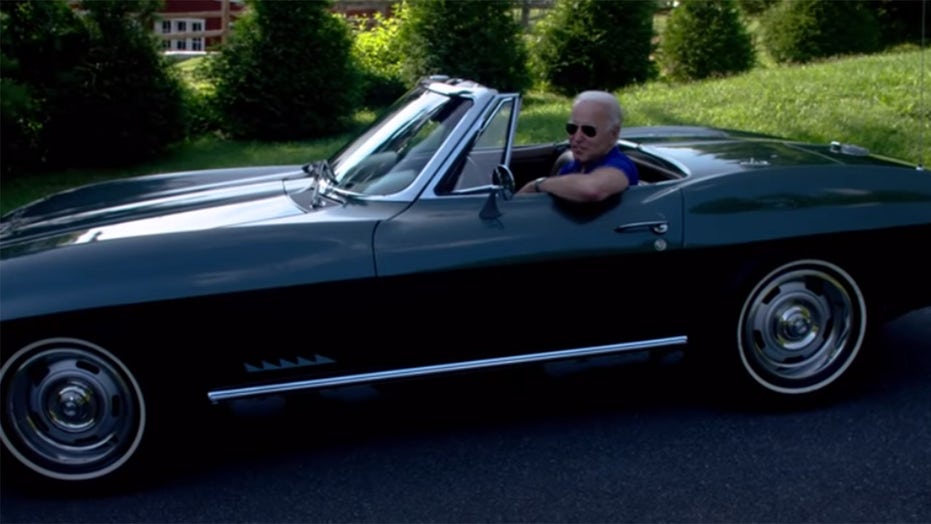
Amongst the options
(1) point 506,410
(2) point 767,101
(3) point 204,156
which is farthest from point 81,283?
(2) point 767,101

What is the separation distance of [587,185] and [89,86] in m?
7.46

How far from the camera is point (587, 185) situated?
13.8 feet

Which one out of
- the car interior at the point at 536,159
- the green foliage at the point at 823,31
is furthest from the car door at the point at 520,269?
the green foliage at the point at 823,31

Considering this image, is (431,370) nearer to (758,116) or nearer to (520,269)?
(520,269)

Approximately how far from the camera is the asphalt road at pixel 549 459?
3662 mm

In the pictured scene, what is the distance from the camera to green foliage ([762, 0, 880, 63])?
1521cm

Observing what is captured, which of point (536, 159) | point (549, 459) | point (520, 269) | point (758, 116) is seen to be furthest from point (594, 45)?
point (549, 459)

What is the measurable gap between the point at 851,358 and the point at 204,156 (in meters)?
7.63

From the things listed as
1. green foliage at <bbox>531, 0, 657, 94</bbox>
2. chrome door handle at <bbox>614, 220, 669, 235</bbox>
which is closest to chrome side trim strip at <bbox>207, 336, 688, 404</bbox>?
chrome door handle at <bbox>614, 220, 669, 235</bbox>

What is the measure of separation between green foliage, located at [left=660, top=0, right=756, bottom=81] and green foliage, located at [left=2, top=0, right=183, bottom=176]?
6577 millimetres

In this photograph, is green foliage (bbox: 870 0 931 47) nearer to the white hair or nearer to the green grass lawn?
the green grass lawn

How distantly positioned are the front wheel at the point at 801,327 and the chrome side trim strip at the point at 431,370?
303 mm

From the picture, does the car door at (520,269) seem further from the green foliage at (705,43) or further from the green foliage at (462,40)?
→ the green foliage at (705,43)

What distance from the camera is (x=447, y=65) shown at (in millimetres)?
11984
